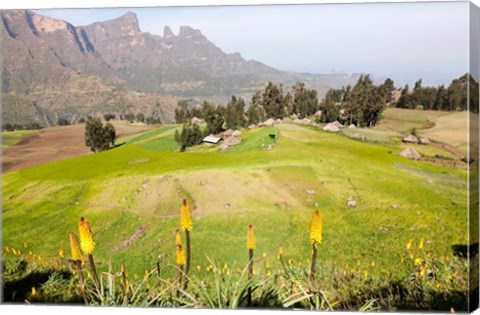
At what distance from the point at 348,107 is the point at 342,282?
226 cm

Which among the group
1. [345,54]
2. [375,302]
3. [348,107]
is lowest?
[375,302]

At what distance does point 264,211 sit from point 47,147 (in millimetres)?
3151

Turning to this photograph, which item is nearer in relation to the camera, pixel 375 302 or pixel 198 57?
pixel 375 302

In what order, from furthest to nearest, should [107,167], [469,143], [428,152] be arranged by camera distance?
[107,167] < [428,152] < [469,143]

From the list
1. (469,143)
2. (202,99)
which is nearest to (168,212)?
(202,99)

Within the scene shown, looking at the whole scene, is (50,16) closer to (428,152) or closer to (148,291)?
(148,291)

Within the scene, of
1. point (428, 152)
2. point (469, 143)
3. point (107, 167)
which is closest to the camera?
point (469, 143)

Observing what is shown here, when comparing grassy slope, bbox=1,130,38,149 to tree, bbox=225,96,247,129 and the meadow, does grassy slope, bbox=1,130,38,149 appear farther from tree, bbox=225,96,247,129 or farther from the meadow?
tree, bbox=225,96,247,129

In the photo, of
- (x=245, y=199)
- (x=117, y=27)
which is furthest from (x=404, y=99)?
(x=117, y=27)

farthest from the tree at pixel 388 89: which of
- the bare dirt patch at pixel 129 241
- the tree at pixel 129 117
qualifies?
the bare dirt patch at pixel 129 241

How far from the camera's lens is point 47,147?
589 centimetres

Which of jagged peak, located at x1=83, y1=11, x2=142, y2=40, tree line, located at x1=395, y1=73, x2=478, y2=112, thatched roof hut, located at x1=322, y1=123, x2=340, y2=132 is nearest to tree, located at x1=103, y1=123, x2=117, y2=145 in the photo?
jagged peak, located at x1=83, y1=11, x2=142, y2=40

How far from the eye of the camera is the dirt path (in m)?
5.79

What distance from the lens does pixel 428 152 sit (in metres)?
5.35
